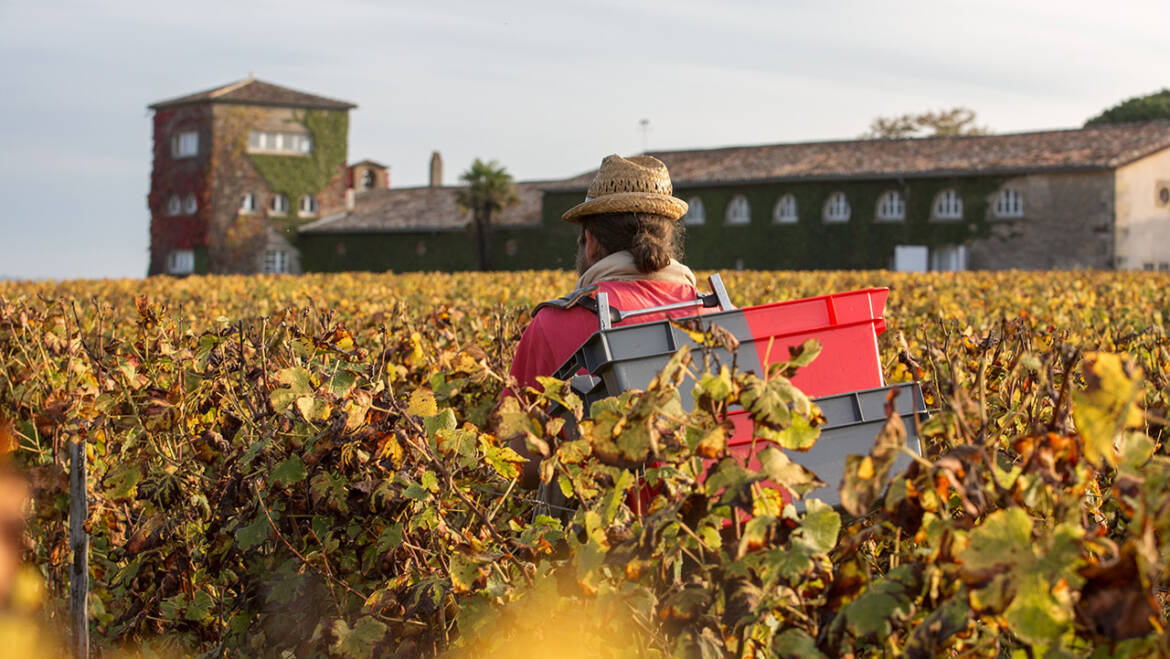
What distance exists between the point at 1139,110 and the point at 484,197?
4081 centimetres

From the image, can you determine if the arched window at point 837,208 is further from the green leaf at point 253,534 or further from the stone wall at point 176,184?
the green leaf at point 253,534

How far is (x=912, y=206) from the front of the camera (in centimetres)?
4366

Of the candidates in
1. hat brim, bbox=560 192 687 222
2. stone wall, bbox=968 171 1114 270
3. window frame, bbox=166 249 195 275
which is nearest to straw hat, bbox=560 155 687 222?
hat brim, bbox=560 192 687 222

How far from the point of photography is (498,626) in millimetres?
2051

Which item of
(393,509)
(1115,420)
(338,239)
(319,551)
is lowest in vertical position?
(319,551)

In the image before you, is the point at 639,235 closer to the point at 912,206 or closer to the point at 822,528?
the point at 822,528

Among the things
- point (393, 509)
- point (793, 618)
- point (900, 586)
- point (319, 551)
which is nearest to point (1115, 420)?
point (900, 586)

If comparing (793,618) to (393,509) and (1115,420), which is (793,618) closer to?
(1115,420)

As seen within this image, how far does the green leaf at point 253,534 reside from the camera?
106 inches

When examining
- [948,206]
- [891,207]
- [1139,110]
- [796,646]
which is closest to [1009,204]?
[948,206]

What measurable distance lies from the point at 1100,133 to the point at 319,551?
45.7 meters

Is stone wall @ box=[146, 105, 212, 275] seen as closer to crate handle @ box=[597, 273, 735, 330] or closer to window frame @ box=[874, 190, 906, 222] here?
window frame @ box=[874, 190, 906, 222]

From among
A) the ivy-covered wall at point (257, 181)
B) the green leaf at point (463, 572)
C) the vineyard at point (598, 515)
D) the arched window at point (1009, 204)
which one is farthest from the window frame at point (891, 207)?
the green leaf at point (463, 572)

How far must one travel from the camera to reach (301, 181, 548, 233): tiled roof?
52906 mm
